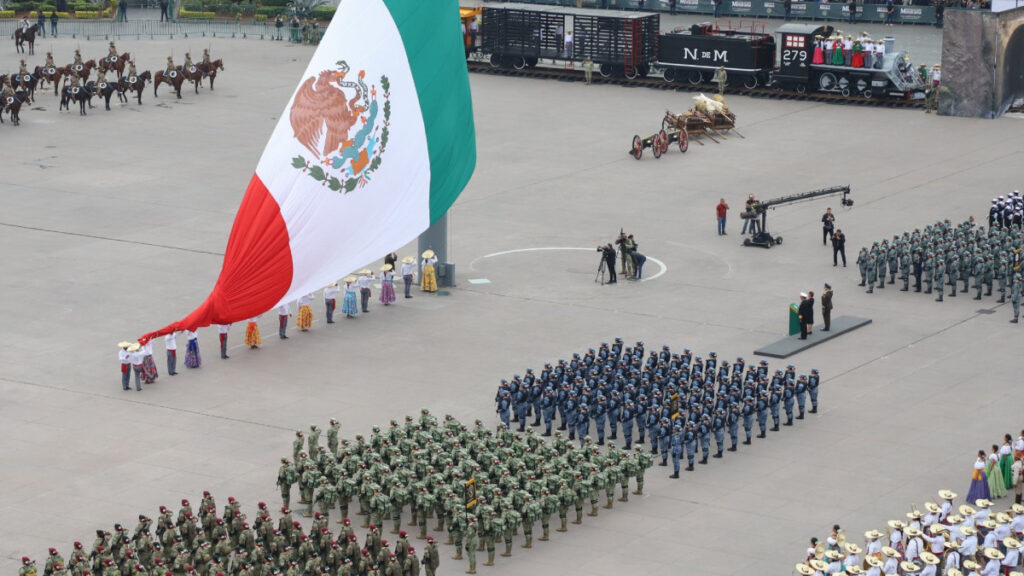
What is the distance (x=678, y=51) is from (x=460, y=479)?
51875mm

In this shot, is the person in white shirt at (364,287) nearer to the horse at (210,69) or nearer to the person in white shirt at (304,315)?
the person in white shirt at (304,315)

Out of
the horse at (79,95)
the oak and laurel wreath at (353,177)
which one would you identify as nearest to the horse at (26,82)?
the horse at (79,95)

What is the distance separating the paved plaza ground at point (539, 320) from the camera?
36.2 meters

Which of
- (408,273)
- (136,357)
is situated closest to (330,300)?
(408,273)

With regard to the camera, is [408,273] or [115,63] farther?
[115,63]

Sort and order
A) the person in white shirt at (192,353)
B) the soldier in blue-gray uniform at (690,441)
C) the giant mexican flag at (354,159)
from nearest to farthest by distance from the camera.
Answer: the soldier in blue-gray uniform at (690,441) → the giant mexican flag at (354,159) → the person in white shirt at (192,353)

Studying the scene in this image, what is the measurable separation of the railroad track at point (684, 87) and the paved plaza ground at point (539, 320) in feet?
4.46

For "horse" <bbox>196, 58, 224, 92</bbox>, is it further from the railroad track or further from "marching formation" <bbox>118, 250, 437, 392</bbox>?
"marching formation" <bbox>118, 250, 437, 392</bbox>

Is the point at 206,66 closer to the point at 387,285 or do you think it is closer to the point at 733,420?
the point at 387,285

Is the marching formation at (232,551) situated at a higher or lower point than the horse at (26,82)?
lower

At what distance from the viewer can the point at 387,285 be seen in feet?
163

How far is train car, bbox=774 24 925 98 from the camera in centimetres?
7950

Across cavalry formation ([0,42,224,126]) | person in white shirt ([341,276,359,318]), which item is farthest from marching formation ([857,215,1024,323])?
cavalry formation ([0,42,224,126])

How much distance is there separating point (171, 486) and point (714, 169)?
35.5 m
